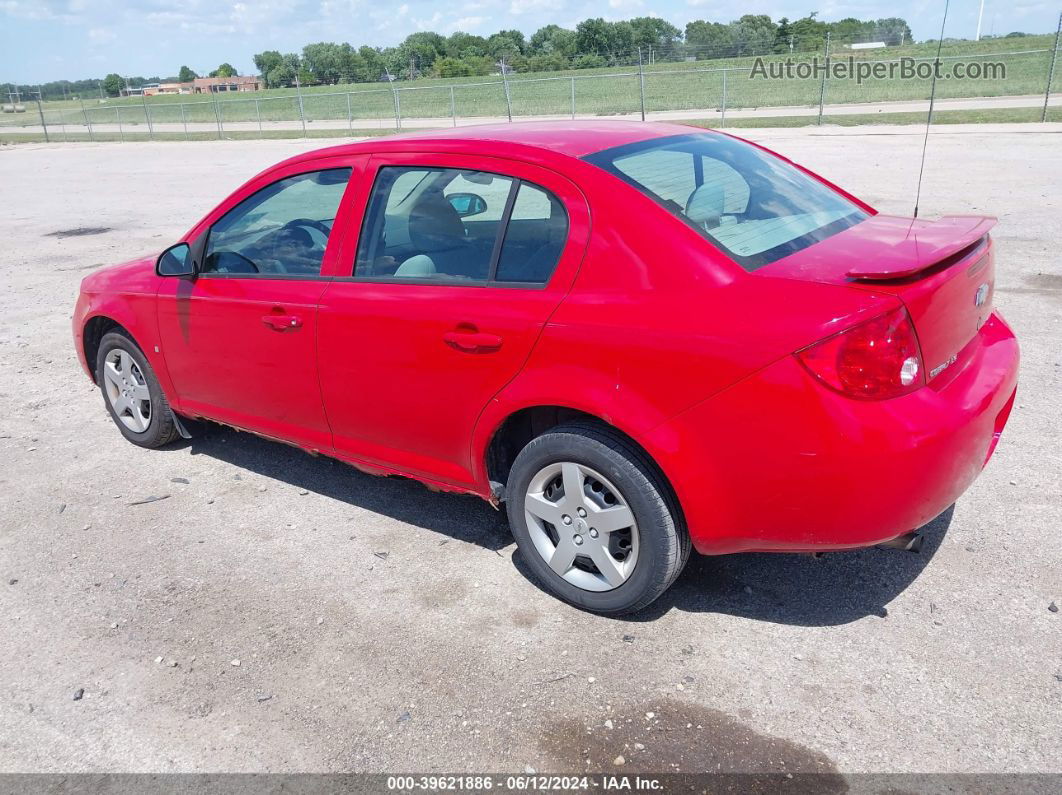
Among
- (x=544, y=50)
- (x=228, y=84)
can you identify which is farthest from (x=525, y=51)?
(x=228, y=84)

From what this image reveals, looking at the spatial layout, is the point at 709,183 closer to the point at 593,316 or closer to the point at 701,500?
the point at 593,316

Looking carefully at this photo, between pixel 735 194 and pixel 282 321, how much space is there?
2.03 meters

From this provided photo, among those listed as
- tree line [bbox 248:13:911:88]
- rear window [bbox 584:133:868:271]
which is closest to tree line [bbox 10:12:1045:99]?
tree line [bbox 248:13:911:88]

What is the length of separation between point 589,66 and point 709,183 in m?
58.3

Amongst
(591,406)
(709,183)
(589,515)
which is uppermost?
(709,183)

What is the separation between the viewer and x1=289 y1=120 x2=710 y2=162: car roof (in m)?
3.54

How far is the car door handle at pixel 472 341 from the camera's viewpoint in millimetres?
3355

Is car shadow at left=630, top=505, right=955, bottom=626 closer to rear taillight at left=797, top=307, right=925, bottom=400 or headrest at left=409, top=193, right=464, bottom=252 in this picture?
rear taillight at left=797, top=307, right=925, bottom=400

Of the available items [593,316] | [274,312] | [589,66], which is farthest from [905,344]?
[589,66]

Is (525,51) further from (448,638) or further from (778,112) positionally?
(448,638)

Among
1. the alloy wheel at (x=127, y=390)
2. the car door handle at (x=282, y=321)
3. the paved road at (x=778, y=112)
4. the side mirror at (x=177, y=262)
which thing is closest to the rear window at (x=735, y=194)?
the car door handle at (x=282, y=321)

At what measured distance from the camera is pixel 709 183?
11.7ft

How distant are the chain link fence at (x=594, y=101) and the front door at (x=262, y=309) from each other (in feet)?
72.8

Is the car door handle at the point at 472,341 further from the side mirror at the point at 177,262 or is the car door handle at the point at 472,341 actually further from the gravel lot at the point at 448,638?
the side mirror at the point at 177,262
